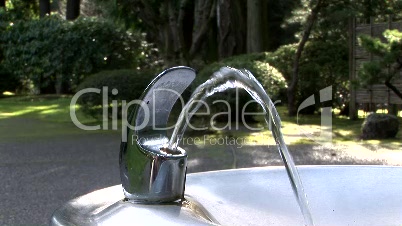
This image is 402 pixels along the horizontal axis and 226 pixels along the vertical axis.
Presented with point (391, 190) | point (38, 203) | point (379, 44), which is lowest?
point (38, 203)

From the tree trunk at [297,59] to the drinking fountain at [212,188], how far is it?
1163 cm

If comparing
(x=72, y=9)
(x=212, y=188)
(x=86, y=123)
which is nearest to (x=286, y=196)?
(x=212, y=188)

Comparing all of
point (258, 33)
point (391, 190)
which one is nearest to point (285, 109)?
point (258, 33)

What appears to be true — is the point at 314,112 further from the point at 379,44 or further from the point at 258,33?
Result: the point at 379,44

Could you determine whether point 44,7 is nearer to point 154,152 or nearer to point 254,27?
point 254,27

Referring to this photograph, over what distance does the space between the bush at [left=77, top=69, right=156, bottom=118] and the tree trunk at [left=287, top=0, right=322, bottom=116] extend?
3.08m

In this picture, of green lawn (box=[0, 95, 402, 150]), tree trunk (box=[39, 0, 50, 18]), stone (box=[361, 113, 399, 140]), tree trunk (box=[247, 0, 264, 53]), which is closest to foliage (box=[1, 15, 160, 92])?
green lawn (box=[0, 95, 402, 150])

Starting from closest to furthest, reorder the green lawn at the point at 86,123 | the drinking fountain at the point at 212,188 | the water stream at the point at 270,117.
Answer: the drinking fountain at the point at 212,188 → the water stream at the point at 270,117 → the green lawn at the point at 86,123

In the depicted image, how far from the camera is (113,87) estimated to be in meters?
13.1

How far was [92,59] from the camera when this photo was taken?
727 inches

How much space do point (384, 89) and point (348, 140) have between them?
2.72 metres

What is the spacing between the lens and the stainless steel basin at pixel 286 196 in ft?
7.29

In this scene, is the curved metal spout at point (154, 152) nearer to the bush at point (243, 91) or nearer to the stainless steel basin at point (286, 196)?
the stainless steel basin at point (286, 196)

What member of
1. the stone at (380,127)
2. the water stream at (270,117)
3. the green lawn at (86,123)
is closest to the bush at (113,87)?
the green lawn at (86,123)
